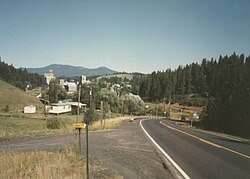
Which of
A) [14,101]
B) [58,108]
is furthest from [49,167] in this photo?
[14,101]

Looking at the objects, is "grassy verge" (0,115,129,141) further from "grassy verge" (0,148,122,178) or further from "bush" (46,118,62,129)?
"grassy verge" (0,148,122,178)

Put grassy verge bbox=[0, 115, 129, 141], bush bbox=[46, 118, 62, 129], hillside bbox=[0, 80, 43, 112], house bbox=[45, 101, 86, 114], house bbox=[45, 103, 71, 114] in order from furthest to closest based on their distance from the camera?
hillside bbox=[0, 80, 43, 112], house bbox=[45, 101, 86, 114], house bbox=[45, 103, 71, 114], bush bbox=[46, 118, 62, 129], grassy verge bbox=[0, 115, 129, 141]

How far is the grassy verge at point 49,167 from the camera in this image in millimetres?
8871

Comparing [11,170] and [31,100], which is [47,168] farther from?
[31,100]

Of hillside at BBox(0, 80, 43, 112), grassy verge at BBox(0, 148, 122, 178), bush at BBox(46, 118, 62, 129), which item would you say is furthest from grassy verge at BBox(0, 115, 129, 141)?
hillside at BBox(0, 80, 43, 112)

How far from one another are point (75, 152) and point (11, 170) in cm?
334

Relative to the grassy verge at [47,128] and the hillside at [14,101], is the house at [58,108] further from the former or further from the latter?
the grassy verge at [47,128]

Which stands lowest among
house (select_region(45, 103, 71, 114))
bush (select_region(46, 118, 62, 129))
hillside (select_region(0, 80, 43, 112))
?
bush (select_region(46, 118, 62, 129))

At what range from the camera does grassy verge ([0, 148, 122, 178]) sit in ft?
29.1

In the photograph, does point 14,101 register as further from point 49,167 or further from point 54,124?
point 49,167

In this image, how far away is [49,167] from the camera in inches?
384

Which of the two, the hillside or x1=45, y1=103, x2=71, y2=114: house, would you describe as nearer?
x1=45, y1=103, x2=71, y2=114: house

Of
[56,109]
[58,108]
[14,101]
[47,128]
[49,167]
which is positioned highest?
[14,101]

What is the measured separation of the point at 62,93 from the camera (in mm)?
144375
